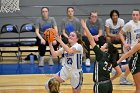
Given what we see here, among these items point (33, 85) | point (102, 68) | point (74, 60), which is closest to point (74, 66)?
point (74, 60)

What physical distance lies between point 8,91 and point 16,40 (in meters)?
4.10

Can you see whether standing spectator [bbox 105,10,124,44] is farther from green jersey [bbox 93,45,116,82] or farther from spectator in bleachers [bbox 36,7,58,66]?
green jersey [bbox 93,45,116,82]

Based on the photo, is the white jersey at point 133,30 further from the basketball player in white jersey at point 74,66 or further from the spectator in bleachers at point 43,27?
the spectator in bleachers at point 43,27

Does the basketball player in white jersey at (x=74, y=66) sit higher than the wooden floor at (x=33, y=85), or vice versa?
the basketball player in white jersey at (x=74, y=66)

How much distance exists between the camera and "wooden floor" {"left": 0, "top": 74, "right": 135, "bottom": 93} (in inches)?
308

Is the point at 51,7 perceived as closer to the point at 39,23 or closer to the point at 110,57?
the point at 39,23

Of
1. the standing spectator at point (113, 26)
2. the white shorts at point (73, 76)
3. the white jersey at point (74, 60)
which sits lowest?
the white shorts at point (73, 76)

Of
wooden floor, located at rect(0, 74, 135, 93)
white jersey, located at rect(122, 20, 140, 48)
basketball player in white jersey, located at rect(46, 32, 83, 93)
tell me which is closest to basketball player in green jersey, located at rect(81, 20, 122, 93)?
basketball player in white jersey, located at rect(46, 32, 83, 93)

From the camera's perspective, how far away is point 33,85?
8.27 m

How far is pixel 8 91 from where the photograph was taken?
25.6 feet

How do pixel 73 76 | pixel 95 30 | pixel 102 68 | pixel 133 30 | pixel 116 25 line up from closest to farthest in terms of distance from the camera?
pixel 102 68 → pixel 73 76 → pixel 133 30 → pixel 116 25 → pixel 95 30

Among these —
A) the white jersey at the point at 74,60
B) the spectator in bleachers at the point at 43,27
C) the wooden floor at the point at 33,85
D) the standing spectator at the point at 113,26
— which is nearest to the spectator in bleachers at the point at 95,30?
the standing spectator at the point at 113,26

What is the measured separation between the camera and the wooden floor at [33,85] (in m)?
7.81

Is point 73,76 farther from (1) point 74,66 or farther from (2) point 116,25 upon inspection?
(2) point 116,25
